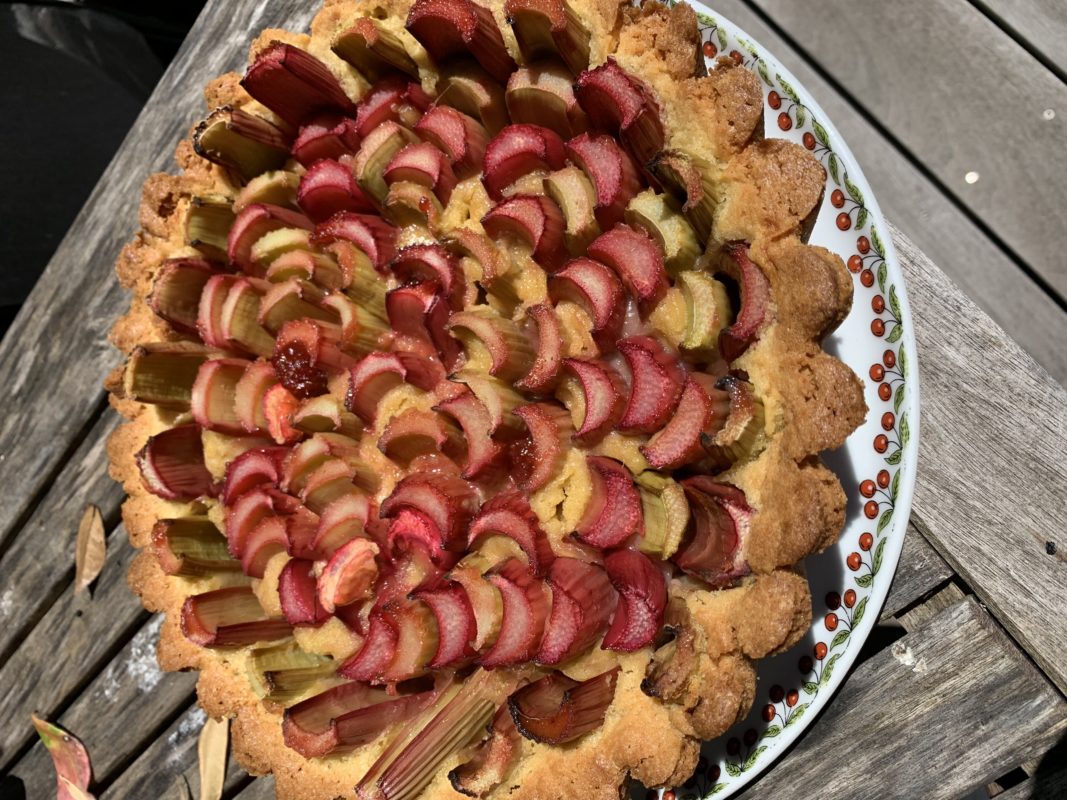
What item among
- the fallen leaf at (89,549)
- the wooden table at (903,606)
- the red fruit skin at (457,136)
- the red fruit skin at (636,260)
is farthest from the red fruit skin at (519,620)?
the fallen leaf at (89,549)

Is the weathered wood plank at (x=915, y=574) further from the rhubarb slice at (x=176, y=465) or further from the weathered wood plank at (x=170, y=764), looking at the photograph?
the weathered wood plank at (x=170, y=764)

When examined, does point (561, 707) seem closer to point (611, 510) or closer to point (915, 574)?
point (611, 510)

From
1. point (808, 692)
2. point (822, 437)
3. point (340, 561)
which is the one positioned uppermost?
point (822, 437)

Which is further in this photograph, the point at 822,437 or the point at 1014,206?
the point at 1014,206

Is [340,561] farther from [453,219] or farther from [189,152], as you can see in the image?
[189,152]

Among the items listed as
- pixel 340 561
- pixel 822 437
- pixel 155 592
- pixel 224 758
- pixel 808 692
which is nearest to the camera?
pixel 822 437

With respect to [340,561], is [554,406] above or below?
above

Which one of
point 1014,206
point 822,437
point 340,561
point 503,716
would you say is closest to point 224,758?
point 340,561
